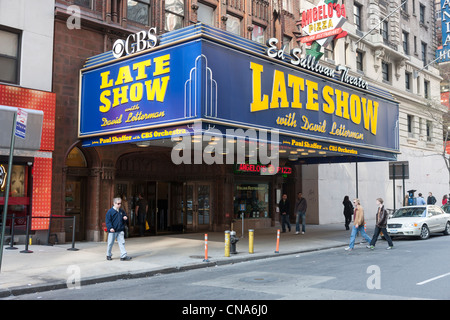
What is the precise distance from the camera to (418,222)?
18938 millimetres

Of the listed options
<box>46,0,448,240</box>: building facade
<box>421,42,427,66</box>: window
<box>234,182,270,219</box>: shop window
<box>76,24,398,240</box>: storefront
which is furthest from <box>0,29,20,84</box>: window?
<box>421,42,427,66</box>: window

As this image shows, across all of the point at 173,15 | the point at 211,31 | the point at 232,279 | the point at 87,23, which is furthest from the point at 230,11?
the point at 232,279

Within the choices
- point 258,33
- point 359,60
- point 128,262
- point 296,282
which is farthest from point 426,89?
point 296,282

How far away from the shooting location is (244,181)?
77.6 ft

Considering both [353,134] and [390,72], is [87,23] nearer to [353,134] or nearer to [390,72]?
[353,134]

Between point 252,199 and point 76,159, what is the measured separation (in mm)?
10272

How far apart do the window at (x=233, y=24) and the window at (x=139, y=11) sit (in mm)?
5133

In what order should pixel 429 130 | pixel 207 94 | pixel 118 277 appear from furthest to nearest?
pixel 429 130 → pixel 207 94 → pixel 118 277

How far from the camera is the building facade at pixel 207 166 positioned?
1661 centimetres

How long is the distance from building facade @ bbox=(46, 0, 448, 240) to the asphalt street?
22.0 feet

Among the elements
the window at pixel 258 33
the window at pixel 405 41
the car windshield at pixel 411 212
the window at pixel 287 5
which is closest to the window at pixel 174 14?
the window at pixel 258 33

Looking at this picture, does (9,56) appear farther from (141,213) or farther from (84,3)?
(141,213)

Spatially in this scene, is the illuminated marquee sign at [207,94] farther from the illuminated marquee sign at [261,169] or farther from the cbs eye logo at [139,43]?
the illuminated marquee sign at [261,169]

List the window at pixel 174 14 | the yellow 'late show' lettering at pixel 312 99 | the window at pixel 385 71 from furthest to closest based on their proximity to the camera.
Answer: the window at pixel 385 71
the window at pixel 174 14
the yellow 'late show' lettering at pixel 312 99
